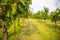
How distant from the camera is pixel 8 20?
22.5m

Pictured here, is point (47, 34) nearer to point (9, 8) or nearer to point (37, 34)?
point (37, 34)

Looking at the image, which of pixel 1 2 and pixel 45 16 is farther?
pixel 45 16

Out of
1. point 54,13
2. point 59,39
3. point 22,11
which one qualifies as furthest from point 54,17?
point 22,11

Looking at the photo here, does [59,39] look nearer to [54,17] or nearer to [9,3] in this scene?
[9,3]

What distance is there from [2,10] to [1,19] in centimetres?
163

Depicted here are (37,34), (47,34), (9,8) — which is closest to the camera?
(9,8)

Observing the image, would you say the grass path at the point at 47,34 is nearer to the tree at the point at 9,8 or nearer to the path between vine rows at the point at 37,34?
the path between vine rows at the point at 37,34

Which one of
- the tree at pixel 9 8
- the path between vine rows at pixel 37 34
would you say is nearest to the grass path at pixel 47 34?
the path between vine rows at pixel 37 34

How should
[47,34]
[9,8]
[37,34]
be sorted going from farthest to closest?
1. [37,34]
2. [47,34]
3. [9,8]

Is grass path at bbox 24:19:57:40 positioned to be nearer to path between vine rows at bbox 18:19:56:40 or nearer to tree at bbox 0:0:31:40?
path between vine rows at bbox 18:19:56:40

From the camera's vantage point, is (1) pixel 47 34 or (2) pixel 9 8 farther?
(1) pixel 47 34

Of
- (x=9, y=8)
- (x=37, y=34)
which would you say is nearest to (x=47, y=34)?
(x=37, y=34)

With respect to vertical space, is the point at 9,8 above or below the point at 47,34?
above

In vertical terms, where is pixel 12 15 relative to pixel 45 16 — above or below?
above
